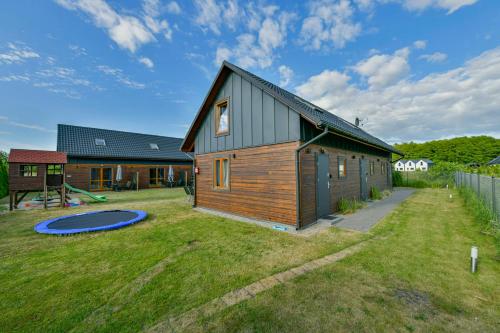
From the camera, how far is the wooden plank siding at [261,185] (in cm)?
573

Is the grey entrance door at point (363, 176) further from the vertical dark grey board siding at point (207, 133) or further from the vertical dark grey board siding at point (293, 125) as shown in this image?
the vertical dark grey board siding at point (207, 133)

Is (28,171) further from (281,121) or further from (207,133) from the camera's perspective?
(281,121)

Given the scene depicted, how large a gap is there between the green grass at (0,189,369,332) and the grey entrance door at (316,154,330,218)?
1.36m

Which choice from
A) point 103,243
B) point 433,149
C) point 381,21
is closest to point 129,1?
point 103,243

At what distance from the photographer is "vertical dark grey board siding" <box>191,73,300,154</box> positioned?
19.0 ft

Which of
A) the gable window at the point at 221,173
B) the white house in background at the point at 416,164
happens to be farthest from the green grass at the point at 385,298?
the white house in background at the point at 416,164

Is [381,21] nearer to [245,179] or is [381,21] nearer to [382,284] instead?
[245,179]

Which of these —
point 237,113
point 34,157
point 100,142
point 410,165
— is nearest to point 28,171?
point 34,157

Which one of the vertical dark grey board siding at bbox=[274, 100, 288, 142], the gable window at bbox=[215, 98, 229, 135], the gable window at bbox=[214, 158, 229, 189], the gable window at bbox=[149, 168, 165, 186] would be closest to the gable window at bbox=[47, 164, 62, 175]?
the gable window at bbox=[149, 168, 165, 186]

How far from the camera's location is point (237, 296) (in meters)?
2.61

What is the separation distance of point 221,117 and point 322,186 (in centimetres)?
492

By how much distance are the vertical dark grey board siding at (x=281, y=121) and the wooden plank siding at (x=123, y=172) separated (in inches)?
689

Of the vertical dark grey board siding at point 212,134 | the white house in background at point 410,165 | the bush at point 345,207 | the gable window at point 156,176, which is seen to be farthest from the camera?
the white house in background at point 410,165

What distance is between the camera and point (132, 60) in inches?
536
